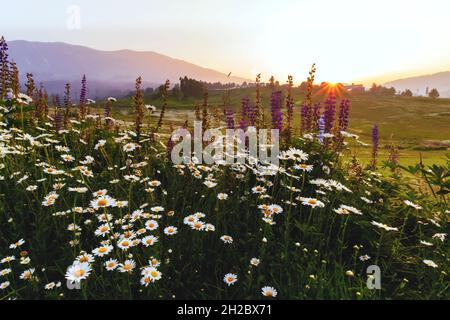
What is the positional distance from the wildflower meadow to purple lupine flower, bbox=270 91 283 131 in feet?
0.09

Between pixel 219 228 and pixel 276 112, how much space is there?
3477 mm

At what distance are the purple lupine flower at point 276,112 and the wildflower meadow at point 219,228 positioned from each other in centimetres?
3

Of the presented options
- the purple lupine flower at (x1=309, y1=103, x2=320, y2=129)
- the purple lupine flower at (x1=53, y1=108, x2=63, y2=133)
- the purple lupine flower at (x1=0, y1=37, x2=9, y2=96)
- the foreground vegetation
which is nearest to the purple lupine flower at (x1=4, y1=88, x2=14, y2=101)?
the purple lupine flower at (x1=0, y1=37, x2=9, y2=96)

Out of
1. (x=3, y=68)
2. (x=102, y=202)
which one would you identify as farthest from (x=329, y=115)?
(x=3, y=68)

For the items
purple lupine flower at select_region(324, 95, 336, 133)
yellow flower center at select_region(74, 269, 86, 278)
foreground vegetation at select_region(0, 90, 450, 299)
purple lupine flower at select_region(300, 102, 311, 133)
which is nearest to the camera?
yellow flower center at select_region(74, 269, 86, 278)

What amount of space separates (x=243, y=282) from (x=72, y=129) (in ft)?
19.7

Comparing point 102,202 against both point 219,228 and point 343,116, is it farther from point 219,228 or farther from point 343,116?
point 343,116

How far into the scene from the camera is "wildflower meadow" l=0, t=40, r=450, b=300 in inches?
137

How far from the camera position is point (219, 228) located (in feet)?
14.6

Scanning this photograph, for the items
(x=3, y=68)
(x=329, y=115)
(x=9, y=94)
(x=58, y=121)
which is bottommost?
(x=58, y=121)

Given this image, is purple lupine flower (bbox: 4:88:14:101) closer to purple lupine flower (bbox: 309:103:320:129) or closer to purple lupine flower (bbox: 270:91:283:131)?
purple lupine flower (bbox: 270:91:283:131)
